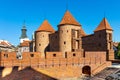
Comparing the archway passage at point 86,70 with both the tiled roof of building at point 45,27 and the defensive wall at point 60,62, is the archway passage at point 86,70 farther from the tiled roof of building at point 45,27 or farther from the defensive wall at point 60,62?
the tiled roof of building at point 45,27

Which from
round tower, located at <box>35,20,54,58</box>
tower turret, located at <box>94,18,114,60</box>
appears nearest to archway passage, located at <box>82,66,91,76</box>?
tower turret, located at <box>94,18,114,60</box>

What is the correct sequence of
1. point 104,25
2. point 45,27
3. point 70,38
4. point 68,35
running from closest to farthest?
point 68,35 → point 70,38 → point 104,25 → point 45,27

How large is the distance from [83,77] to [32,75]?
23.0 ft

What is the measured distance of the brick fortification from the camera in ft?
78.1

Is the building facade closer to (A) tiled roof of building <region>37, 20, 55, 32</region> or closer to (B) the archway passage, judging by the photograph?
(A) tiled roof of building <region>37, 20, 55, 32</region>

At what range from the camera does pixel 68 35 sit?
29.3m

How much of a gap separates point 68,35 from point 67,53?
4116 millimetres

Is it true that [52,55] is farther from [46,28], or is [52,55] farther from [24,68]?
[46,28]

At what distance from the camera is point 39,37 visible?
3325 centimetres

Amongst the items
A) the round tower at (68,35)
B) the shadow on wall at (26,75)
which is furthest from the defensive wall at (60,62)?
the round tower at (68,35)

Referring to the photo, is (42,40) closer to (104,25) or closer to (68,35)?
(68,35)

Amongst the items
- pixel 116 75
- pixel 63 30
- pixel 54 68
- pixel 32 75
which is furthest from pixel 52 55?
pixel 116 75

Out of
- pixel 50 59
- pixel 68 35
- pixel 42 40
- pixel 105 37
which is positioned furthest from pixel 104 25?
pixel 50 59

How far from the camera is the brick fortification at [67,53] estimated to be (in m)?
23.8
